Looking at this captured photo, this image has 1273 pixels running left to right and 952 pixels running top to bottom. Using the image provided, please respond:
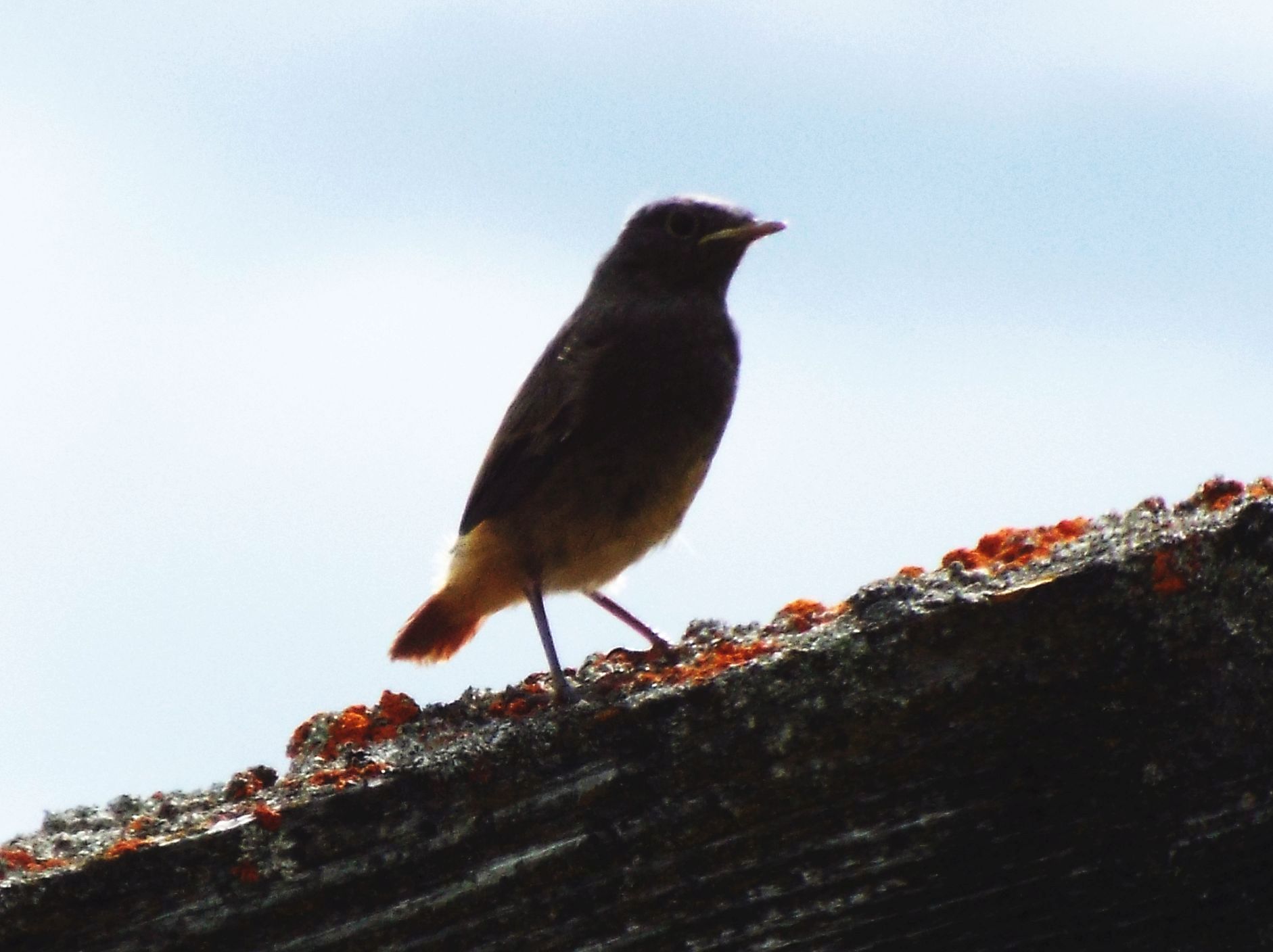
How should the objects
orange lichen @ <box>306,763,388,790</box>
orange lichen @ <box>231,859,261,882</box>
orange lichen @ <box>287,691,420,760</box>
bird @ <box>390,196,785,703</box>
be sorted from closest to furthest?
orange lichen @ <box>231,859,261,882</box>
orange lichen @ <box>306,763,388,790</box>
orange lichen @ <box>287,691,420,760</box>
bird @ <box>390,196,785,703</box>

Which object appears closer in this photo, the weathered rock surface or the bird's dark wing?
the weathered rock surface

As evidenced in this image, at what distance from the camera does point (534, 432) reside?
5.98 m

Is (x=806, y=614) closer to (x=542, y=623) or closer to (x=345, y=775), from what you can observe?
(x=345, y=775)

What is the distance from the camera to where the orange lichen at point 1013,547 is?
286 centimetres

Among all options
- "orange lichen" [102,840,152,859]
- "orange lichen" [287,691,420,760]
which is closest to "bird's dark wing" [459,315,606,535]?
"orange lichen" [287,691,420,760]

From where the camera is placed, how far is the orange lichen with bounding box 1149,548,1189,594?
8.23 feet

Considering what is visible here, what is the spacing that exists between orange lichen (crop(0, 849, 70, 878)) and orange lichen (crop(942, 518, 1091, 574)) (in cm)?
160

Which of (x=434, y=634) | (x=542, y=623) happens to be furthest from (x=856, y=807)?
(x=434, y=634)

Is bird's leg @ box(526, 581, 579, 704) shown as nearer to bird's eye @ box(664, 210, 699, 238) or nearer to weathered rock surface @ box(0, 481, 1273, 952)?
weathered rock surface @ box(0, 481, 1273, 952)

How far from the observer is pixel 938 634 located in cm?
259

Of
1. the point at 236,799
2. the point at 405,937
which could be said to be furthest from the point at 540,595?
the point at 405,937

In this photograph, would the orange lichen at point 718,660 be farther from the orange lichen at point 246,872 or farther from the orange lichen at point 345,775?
the orange lichen at point 246,872

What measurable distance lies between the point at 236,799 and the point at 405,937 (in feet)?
1.77

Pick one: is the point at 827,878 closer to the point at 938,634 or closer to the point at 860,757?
the point at 860,757
